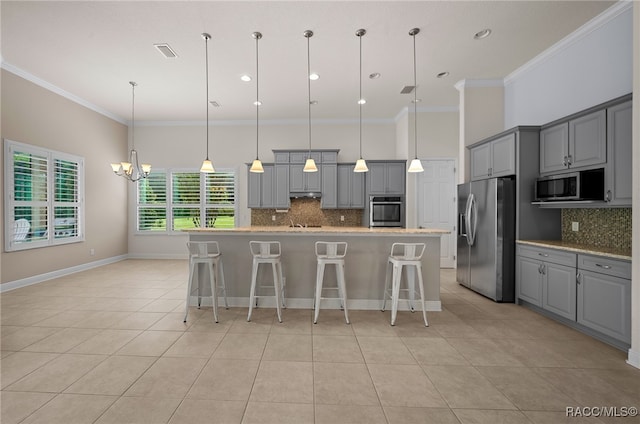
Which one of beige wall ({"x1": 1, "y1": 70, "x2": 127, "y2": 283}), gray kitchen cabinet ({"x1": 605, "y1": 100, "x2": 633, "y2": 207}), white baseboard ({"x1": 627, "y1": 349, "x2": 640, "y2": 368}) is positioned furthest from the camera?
beige wall ({"x1": 1, "y1": 70, "x2": 127, "y2": 283})

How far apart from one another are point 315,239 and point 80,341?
2667 millimetres

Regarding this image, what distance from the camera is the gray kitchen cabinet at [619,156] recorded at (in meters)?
2.69

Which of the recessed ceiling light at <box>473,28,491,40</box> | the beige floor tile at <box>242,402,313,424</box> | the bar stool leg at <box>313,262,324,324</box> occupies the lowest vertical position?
the beige floor tile at <box>242,402,313,424</box>

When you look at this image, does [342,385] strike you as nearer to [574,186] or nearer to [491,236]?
[491,236]

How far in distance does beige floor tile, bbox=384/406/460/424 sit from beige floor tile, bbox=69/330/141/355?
2491 mm

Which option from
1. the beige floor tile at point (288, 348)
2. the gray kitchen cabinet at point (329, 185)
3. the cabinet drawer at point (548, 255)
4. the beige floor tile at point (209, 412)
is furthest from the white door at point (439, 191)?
the beige floor tile at point (209, 412)

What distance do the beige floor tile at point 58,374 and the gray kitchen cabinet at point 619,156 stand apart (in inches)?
198

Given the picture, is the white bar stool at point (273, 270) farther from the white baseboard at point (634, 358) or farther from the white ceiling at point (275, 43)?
the white baseboard at point (634, 358)

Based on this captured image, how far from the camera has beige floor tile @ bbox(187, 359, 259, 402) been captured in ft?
6.64

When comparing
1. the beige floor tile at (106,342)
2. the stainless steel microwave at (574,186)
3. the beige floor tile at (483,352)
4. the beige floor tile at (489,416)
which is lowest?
the beige floor tile at (489,416)

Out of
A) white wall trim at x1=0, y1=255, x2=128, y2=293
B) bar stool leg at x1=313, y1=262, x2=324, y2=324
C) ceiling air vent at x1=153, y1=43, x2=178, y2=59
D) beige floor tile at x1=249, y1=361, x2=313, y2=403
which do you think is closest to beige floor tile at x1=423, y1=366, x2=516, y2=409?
beige floor tile at x1=249, y1=361, x2=313, y2=403

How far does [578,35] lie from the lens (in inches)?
137

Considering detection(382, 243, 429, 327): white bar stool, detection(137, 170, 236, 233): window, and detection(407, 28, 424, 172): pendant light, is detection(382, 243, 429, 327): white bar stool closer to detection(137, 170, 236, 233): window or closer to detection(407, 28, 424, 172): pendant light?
detection(407, 28, 424, 172): pendant light

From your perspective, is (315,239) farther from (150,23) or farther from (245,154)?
(245,154)
